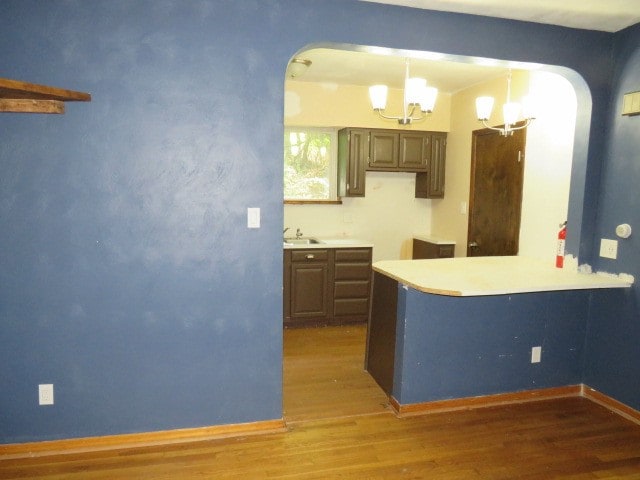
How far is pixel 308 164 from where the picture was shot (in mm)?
4918

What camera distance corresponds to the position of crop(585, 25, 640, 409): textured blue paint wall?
8.87 feet

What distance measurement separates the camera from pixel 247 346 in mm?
2463

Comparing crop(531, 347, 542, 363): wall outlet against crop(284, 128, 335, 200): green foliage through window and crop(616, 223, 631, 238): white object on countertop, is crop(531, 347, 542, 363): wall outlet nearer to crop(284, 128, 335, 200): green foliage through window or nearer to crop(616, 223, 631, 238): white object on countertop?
crop(616, 223, 631, 238): white object on countertop

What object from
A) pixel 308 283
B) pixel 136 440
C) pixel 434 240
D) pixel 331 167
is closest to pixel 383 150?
pixel 331 167

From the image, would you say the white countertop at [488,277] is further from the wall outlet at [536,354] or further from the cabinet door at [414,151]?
the cabinet door at [414,151]

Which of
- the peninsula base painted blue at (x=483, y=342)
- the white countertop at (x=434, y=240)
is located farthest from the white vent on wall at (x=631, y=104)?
the white countertop at (x=434, y=240)

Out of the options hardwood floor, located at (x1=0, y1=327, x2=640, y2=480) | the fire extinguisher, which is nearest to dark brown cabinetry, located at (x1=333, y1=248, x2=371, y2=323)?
hardwood floor, located at (x1=0, y1=327, x2=640, y2=480)

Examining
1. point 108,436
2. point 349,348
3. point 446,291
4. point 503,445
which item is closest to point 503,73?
point 446,291

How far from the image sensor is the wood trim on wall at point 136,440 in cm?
227

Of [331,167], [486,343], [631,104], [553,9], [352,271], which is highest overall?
[553,9]

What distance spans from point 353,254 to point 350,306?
561 millimetres

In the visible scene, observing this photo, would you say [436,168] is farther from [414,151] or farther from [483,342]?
[483,342]

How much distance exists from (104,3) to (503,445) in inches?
125

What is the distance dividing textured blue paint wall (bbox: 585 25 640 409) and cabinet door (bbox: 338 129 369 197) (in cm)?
230
